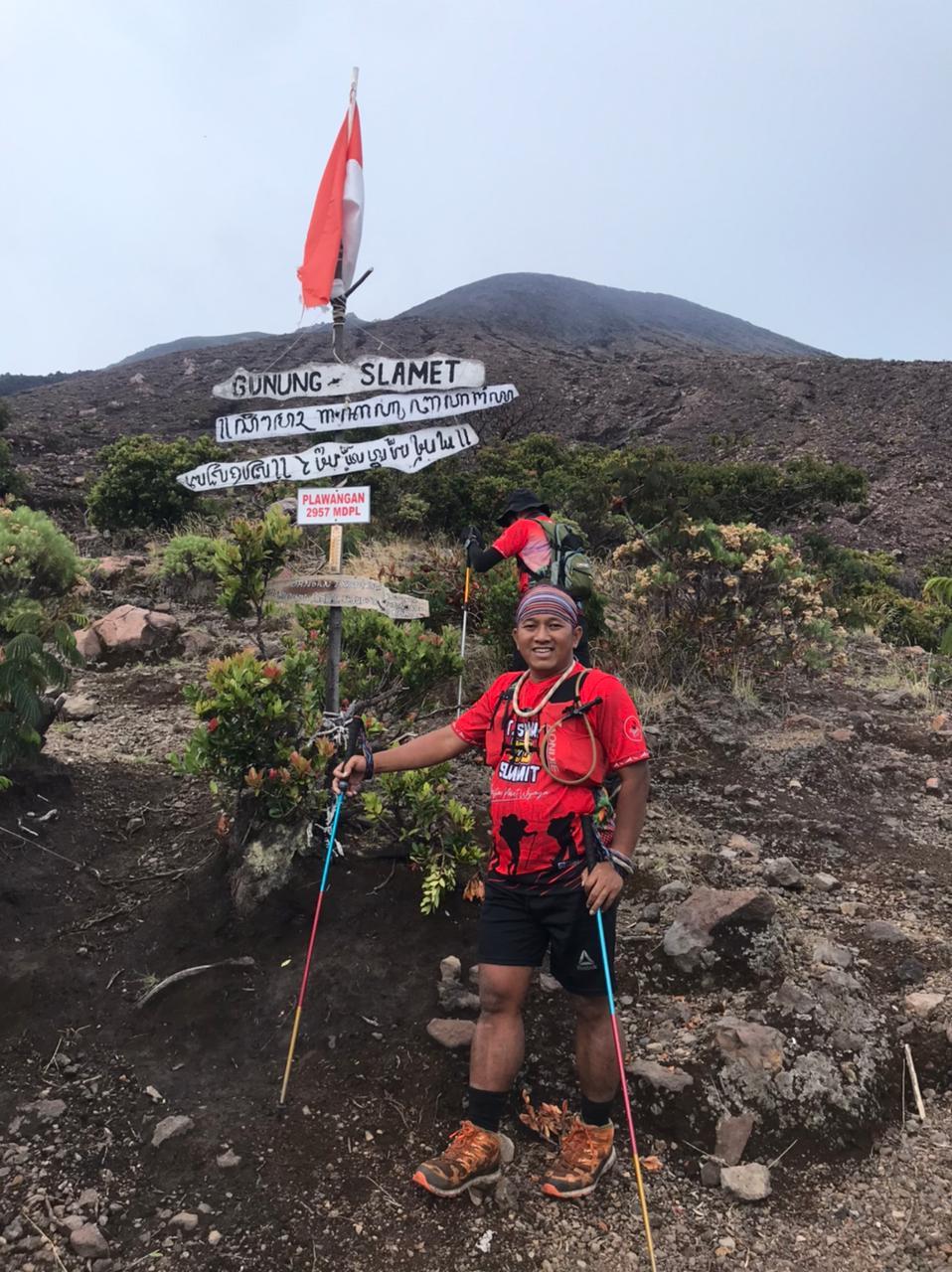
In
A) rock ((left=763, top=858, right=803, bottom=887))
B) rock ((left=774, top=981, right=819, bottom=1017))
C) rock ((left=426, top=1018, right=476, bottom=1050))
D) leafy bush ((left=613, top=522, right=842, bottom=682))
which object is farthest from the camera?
leafy bush ((left=613, top=522, right=842, bottom=682))

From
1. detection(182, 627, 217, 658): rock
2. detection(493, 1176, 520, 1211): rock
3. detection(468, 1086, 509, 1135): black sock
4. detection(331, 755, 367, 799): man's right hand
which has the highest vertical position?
detection(331, 755, 367, 799): man's right hand

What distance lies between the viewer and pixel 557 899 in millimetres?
2256

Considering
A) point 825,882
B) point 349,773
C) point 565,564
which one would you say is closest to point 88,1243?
point 349,773

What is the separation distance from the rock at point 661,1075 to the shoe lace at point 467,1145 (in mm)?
621

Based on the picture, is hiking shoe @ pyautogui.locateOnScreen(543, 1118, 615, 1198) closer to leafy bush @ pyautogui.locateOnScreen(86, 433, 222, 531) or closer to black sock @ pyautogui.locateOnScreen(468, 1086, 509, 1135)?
black sock @ pyautogui.locateOnScreen(468, 1086, 509, 1135)

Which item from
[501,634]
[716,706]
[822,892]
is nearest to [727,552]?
[716,706]

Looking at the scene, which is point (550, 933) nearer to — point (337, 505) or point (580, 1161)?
point (580, 1161)

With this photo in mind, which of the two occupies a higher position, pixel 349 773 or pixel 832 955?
pixel 349 773

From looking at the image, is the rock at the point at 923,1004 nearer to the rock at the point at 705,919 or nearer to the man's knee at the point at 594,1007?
the rock at the point at 705,919

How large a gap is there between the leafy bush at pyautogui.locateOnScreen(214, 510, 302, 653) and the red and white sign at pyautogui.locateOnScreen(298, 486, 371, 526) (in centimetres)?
13

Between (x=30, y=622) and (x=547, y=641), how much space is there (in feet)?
9.49

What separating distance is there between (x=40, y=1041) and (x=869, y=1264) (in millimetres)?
2590

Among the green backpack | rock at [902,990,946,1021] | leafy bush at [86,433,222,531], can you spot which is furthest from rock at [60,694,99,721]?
leafy bush at [86,433,222,531]

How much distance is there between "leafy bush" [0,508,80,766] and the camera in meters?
3.70
